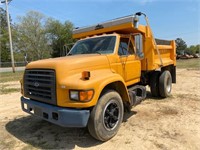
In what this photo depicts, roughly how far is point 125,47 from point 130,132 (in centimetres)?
228

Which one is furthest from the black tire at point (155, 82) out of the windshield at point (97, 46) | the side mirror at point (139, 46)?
the windshield at point (97, 46)

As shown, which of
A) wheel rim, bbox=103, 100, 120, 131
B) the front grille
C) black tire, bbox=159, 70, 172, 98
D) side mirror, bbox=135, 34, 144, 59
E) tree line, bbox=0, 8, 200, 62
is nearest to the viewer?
the front grille

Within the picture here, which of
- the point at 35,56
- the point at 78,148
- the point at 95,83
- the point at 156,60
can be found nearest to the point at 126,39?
the point at 156,60

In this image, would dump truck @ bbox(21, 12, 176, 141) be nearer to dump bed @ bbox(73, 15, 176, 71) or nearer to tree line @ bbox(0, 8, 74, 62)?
dump bed @ bbox(73, 15, 176, 71)

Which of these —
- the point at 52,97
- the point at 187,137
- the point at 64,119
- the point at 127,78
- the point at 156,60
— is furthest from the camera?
the point at 156,60

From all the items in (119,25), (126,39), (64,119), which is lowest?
(64,119)

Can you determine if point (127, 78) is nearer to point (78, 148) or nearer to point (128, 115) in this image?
point (128, 115)

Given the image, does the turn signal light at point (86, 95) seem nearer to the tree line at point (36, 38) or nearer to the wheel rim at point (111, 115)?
the wheel rim at point (111, 115)

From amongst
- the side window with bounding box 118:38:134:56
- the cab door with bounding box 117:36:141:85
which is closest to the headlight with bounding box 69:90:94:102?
the cab door with bounding box 117:36:141:85

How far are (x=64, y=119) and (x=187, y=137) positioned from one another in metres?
2.63

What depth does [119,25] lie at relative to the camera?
216 inches

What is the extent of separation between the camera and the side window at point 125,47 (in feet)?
17.0

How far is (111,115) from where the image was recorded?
4.19m

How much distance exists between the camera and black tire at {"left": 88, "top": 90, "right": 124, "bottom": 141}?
12.3 ft
